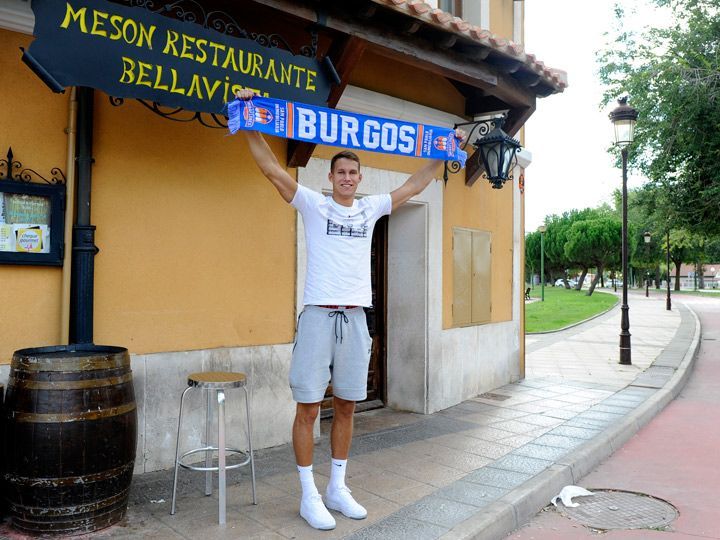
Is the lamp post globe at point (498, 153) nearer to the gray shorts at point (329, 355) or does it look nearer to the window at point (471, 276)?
the window at point (471, 276)

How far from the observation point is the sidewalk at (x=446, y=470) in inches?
141

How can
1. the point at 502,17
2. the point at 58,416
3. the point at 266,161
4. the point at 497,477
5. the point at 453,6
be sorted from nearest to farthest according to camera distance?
the point at 58,416, the point at 266,161, the point at 497,477, the point at 453,6, the point at 502,17

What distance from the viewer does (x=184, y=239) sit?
476 centimetres

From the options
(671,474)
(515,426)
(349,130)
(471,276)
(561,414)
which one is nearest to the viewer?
(349,130)

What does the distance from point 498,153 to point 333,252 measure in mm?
3427

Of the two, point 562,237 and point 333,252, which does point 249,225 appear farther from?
point 562,237

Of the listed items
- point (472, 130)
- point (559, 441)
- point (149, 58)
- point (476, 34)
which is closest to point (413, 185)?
point (149, 58)

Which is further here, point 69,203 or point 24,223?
point 69,203

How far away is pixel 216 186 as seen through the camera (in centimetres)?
495

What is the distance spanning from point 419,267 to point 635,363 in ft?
21.8

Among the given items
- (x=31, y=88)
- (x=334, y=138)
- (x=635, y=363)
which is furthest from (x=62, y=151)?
(x=635, y=363)

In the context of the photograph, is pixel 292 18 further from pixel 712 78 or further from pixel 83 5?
pixel 712 78

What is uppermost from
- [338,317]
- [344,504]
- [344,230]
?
[344,230]

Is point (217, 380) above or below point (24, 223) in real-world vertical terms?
below
